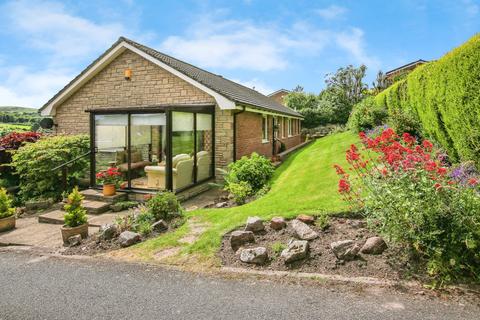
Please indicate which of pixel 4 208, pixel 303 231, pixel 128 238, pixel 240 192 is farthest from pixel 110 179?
pixel 303 231

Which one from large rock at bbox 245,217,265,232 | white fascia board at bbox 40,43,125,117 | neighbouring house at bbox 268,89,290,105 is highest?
neighbouring house at bbox 268,89,290,105

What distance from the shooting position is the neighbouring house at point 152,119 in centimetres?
1038

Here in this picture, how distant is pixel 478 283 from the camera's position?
3801mm

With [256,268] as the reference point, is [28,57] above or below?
above

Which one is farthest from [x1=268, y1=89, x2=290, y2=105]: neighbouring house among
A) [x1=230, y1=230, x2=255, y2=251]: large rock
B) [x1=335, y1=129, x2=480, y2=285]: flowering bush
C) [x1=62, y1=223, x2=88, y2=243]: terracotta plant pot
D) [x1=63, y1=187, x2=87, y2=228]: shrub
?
[x1=335, y1=129, x2=480, y2=285]: flowering bush

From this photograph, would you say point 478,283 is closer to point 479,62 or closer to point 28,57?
point 479,62

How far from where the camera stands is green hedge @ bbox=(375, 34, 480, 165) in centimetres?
582

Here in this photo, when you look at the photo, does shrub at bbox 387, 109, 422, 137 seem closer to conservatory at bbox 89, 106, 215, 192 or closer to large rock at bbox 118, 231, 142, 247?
conservatory at bbox 89, 106, 215, 192

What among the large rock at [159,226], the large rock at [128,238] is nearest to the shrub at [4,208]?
the large rock at [128,238]

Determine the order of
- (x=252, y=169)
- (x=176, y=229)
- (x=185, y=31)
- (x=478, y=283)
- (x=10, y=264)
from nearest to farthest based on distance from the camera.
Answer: (x=478, y=283)
(x=10, y=264)
(x=176, y=229)
(x=252, y=169)
(x=185, y=31)

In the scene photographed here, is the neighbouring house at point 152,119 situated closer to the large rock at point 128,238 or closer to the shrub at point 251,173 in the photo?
the shrub at point 251,173

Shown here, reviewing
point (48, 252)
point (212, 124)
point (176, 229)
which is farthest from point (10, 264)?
point (212, 124)

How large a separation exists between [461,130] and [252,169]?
19.0ft

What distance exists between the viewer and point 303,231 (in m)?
5.21
